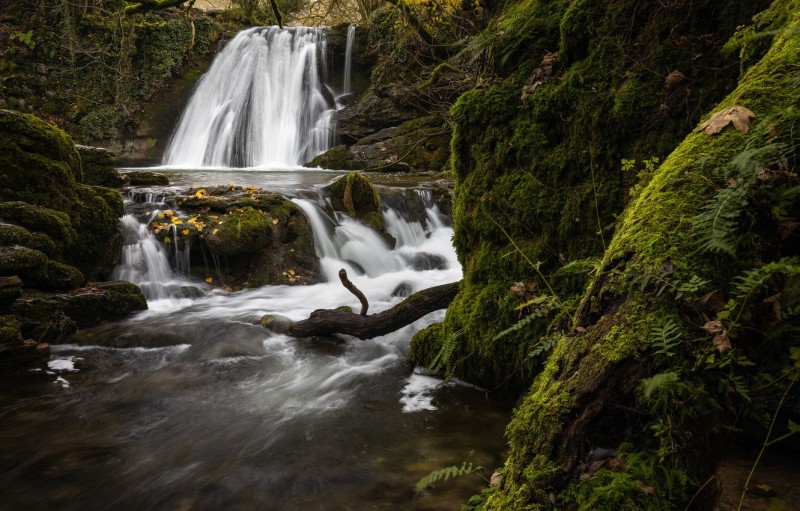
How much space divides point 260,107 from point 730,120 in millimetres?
21420

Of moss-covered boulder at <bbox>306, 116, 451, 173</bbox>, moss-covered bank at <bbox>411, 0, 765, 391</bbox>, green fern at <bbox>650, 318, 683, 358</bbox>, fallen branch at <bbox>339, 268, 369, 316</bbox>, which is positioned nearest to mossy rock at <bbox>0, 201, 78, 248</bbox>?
fallen branch at <bbox>339, 268, 369, 316</bbox>

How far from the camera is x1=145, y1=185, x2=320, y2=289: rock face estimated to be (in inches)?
355

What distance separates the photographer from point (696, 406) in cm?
147

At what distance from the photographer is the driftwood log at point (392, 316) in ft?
18.0

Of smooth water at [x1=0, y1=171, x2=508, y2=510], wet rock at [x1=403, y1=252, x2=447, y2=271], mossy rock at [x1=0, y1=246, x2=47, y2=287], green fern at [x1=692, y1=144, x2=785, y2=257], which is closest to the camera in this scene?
green fern at [x1=692, y1=144, x2=785, y2=257]

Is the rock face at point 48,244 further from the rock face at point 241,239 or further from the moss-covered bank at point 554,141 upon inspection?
the moss-covered bank at point 554,141

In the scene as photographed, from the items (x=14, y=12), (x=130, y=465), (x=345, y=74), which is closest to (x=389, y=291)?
(x=130, y=465)

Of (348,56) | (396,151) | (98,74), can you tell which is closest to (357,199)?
(396,151)

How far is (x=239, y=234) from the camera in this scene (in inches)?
349

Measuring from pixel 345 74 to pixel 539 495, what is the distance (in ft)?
79.0

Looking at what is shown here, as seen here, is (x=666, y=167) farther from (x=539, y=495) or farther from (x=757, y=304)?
(x=539, y=495)

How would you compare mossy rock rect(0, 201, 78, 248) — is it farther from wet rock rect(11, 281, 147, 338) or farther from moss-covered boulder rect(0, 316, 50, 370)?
moss-covered boulder rect(0, 316, 50, 370)

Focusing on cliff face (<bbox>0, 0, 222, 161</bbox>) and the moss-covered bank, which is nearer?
the moss-covered bank

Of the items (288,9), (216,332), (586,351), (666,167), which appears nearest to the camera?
(586,351)
